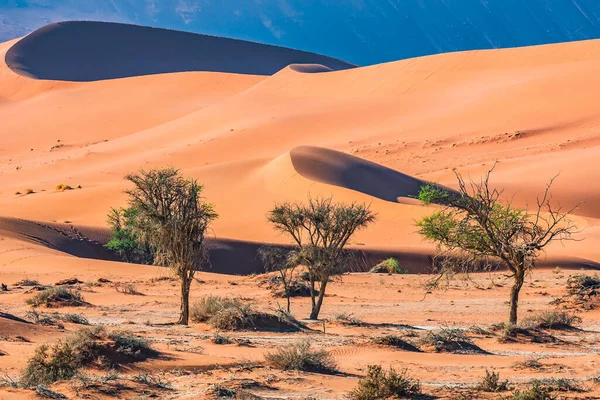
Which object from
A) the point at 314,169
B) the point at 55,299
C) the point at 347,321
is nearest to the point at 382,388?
the point at 347,321

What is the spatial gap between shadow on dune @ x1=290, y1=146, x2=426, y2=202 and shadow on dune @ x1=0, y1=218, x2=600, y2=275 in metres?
11.6

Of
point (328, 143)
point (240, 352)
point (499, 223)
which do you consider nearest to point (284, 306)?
point (499, 223)

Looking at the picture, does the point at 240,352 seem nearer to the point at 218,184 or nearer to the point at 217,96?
the point at 218,184

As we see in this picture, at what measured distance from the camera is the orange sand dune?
4916 cm

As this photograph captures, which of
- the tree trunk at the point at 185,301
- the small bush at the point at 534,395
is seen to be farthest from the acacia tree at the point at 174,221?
the small bush at the point at 534,395

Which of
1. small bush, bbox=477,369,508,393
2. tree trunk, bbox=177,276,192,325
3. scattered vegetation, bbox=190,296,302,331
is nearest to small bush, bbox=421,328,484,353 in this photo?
scattered vegetation, bbox=190,296,302,331

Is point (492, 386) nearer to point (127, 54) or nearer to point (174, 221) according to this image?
point (174, 221)

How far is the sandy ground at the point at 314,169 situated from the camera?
52.3 feet

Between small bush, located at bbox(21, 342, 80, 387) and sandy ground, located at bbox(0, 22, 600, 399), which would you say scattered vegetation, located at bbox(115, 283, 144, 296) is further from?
small bush, located at bbox(21, 342, 80, 387)

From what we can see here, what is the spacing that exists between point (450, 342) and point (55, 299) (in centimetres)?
1038

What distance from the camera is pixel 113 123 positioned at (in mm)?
91312

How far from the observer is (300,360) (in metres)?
13.8

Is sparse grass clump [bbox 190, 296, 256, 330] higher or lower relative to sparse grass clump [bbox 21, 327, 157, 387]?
higher

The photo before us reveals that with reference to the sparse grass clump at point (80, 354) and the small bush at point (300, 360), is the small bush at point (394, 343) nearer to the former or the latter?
the small bush at point (300, 360)
